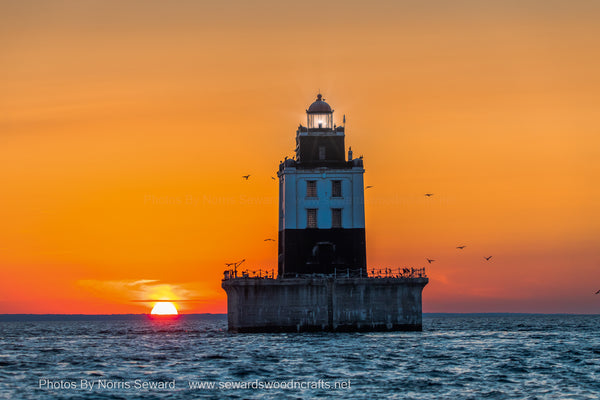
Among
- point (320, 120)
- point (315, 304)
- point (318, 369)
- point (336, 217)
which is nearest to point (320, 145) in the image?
point (320, 120)

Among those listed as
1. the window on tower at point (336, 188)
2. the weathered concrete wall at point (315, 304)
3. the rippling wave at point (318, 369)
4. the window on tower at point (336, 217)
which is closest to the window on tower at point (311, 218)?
the window on tower at point (336, 217)

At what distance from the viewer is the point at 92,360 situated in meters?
56.8

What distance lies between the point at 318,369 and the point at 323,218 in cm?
3095

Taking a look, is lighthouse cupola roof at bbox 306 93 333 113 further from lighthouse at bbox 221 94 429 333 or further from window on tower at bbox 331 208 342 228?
window on tower at bbox 331 208 342 228

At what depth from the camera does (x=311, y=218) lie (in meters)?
78.6

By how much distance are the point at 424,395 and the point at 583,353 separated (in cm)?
2607

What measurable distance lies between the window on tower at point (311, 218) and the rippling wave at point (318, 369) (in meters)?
11.2

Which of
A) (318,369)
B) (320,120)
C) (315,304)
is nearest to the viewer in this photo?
(318,369)

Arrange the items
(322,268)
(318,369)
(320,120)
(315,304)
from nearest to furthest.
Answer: (318,369) < (315,304) < (322,268) < (320,120)

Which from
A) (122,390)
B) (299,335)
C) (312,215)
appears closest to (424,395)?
(122,390)

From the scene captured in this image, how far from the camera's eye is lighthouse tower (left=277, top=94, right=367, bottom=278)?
256ft

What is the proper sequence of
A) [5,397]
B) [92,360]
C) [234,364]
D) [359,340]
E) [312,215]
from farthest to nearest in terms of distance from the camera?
[312,215] → [359,340] → [92,360] → [234,364] → [5,397]

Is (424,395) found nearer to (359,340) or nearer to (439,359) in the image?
(439,359)

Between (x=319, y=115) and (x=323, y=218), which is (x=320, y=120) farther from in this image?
(x=323, y=218)
